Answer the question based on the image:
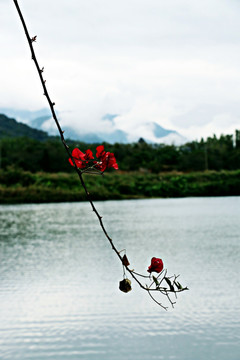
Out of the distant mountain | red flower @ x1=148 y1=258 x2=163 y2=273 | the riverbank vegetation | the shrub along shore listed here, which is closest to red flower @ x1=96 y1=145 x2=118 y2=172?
red flower @ x1=148 y1=258 x2=163 y2=273

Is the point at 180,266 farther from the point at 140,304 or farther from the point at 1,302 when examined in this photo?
the point at 1,302

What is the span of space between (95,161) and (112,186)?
28182 millimetres

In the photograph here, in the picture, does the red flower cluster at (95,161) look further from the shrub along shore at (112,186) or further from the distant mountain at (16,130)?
the distant mountain at (16,130)

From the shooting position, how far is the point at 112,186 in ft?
95.4

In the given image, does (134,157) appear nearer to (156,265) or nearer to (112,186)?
(112,186)

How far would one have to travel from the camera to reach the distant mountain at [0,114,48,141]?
6123cm

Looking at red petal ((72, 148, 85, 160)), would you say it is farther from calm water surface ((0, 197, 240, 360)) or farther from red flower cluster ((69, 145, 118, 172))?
calm water surface ((0, 197, 240, 360))

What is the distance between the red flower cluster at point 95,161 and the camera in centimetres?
86

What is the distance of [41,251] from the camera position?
9891 millimetres

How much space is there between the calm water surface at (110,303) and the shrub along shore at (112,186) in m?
15.7

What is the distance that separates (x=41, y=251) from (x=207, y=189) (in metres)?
Result: 21.9

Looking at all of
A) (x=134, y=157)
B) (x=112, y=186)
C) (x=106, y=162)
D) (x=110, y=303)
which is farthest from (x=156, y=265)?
(x=134, y=157)

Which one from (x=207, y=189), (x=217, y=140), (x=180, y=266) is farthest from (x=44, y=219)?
(x=217, y=140)

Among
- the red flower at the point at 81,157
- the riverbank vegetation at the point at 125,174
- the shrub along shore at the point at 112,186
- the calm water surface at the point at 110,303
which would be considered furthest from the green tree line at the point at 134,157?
the red flower at the point at 81,157
